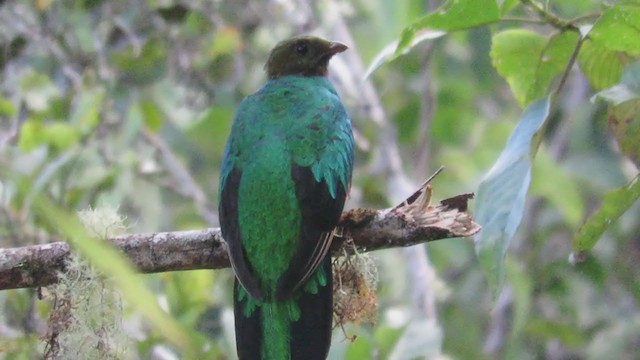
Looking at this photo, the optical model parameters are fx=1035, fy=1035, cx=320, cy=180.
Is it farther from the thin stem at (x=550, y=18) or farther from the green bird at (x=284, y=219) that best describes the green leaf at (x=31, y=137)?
the thin stem at (x=550, y=18)

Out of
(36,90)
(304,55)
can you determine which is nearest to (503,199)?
(304,55)

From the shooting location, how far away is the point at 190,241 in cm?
315

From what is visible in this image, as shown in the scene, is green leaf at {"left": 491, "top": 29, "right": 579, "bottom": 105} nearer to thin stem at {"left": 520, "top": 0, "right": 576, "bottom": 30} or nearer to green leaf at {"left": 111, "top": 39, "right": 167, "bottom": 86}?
thin stem at {"left": 520, "top": 0, "right": 576, "bottom": 30}

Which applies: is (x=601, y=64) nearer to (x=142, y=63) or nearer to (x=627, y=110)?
(x=627, y=110)

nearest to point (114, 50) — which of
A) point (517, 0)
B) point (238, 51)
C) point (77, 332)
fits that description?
point (238, 51)

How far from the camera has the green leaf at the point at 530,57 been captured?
308 centimetres

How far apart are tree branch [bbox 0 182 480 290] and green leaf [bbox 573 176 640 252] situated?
315mm

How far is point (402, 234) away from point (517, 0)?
29.6 inches

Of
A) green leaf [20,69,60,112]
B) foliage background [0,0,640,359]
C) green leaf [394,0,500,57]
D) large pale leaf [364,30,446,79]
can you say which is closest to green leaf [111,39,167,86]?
foliage background [0,0,640,359]

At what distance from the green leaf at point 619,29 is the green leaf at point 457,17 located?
0.93ft

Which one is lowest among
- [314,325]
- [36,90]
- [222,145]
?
[314,325]

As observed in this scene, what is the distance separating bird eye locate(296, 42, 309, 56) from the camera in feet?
15.7

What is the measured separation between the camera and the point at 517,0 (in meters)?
2.95

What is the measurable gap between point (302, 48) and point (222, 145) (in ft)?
4.82
